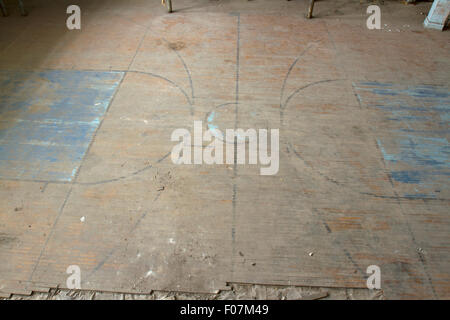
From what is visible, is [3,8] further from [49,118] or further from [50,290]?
[50,290]

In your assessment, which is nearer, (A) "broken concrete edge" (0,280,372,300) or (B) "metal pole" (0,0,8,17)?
(A) "broken concrete edge" (0,280,372,300)

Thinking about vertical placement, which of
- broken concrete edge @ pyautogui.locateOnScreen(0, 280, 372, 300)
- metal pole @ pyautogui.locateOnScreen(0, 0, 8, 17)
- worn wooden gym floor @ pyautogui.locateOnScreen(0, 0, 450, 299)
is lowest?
broken concrete edge @ pyautogui.locateOnScreen(0, 280, 372, 300)

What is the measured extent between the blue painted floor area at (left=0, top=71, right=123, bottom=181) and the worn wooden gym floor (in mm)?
24

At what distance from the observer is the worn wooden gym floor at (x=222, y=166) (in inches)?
109

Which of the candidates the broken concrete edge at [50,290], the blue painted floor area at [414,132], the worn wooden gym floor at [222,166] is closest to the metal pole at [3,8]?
the worn wooden gym floor at [222,166]

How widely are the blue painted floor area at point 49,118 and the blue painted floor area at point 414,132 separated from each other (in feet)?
13.4

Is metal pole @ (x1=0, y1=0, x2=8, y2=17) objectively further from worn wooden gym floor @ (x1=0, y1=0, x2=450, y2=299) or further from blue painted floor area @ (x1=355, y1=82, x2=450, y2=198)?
blue painted floor area @ (x1=355, y1=82, x2=450, y2=198)

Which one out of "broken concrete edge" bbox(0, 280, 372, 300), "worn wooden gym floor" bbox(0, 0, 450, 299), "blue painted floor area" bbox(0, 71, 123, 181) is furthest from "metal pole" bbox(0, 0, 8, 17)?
"broken concrete edge" bbox(0, 280, 372, 300)

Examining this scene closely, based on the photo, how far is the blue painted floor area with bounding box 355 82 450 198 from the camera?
3426mm

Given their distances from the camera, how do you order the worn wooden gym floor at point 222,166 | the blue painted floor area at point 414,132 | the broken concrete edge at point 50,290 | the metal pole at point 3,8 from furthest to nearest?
the metal pole at point 3,8
the blue painted floor area at point 414,132
the worn wooden gym floor at point 222,166
the broken concrete edge at point 50,290

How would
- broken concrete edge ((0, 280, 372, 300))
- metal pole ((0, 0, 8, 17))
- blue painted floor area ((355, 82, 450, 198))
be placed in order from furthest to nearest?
metal pole ((0, 0, 8, 17)) → blue painted floor area ((355, 82, 450, 198)) → broken concrete edge ((0, 280, 372, 300))

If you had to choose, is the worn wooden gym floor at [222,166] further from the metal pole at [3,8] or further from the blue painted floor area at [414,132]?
the metal pole at [3,8]

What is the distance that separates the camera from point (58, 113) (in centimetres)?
411
